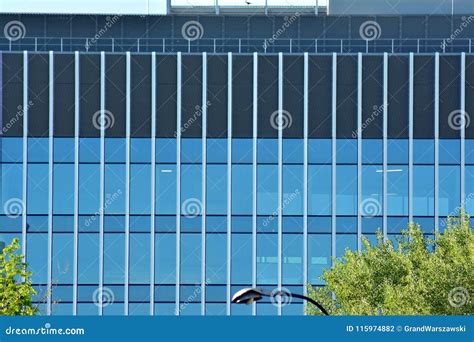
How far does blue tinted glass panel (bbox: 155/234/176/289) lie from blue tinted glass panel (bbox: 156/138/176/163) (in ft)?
11.9

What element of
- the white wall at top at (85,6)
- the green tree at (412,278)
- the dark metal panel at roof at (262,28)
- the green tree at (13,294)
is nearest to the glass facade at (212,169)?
the dark metal panel at roof at (262,28)

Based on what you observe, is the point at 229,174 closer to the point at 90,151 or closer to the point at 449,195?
the point at 90,151

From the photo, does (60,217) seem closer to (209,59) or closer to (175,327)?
(209,59)

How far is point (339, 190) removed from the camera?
71188 millimetres

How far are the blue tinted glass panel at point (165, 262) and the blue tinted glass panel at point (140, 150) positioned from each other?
3.81 meters

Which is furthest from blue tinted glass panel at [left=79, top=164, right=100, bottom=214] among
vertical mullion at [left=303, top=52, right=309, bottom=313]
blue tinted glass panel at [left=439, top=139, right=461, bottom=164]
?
blue tinted glass panel at [left=439, top=139, right=461, bottom=164]

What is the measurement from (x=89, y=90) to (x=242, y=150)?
7.68 metres

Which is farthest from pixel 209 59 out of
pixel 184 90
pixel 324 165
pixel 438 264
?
pixel 438 264

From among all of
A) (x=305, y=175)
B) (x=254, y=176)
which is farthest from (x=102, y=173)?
(x=305, y=175)

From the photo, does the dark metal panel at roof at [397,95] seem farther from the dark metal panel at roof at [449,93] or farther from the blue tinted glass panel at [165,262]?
the blue tinted glass panel at [165,262]

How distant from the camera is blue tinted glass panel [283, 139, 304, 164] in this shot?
7175 cm

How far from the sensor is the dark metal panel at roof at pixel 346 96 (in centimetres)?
7188

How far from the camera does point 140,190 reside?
71.1 meters

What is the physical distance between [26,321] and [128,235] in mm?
46140
